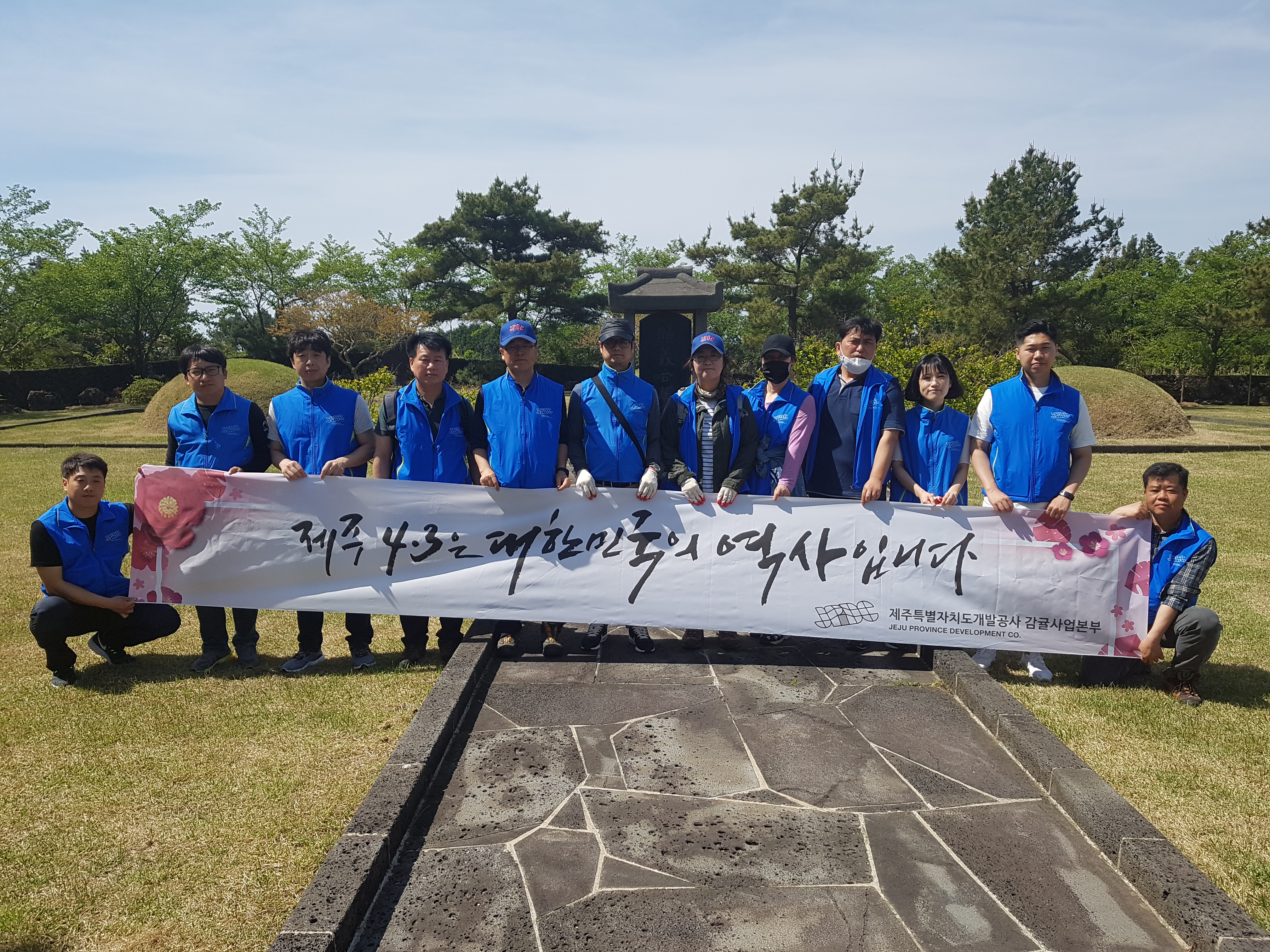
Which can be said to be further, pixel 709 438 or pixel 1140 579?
pixel 709 438

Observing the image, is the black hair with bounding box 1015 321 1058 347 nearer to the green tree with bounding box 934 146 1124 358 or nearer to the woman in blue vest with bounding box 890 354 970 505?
the woman in blue vest with bounding box 890 354 970 505

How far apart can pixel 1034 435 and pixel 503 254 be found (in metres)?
33.9

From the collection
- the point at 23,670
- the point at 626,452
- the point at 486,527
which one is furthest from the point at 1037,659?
the point at 23,670

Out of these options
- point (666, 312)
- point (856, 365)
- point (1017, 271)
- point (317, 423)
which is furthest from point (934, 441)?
point (1017, 271)

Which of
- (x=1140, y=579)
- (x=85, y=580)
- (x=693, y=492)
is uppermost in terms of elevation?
(x=693, y=492)

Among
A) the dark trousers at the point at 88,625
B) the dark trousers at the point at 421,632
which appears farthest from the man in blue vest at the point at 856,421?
the dark trousers at the point at 88,625

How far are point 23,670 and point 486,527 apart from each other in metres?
2.80

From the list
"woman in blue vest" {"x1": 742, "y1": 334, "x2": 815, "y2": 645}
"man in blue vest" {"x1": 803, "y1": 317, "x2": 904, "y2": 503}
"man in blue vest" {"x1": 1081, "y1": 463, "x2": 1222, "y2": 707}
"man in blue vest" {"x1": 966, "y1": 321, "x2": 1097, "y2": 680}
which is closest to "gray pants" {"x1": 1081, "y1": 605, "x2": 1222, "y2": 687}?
"man in blue vest" {"x1": 1081, "y1": 463, "x2": 1222, "y2": 707}

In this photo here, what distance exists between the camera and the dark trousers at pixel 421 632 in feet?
16.8

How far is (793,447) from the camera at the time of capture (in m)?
5.04

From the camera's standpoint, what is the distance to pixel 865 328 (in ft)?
16.2

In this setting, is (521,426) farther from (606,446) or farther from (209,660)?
(209,660)

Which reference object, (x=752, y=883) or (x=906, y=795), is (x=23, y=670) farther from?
(x=906, y=795)

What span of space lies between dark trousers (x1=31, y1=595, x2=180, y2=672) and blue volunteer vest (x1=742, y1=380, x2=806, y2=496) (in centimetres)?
358
